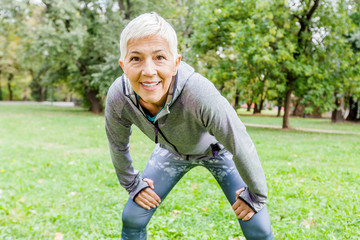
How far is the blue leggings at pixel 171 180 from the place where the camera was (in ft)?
7.39

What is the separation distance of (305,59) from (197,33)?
4784 mm

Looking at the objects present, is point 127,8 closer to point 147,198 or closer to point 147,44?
point 147,198

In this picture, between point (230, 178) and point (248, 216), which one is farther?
point (230, 178)

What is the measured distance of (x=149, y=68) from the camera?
1729 mm

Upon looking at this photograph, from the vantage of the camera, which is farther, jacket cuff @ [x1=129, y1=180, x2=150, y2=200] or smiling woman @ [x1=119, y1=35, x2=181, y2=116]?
jacket cuff @ [x1=129, y1=180, x2=150, y2=200]

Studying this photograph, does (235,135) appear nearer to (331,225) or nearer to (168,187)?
(168,187)

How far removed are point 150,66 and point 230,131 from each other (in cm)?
57

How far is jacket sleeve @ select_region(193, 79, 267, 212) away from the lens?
1787 mm

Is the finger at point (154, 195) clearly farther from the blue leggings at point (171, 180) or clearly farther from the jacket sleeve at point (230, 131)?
the jacket sleeve at point (230, 131)

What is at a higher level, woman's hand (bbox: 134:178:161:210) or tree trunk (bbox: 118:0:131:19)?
tree trunk (bbox: 118:0:131:19)

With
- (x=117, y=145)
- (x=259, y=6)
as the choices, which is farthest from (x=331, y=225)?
(x=259, y=6)

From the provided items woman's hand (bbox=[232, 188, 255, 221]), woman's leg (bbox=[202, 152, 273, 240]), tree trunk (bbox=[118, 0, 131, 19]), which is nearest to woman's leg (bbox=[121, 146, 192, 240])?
woman's leg (bbox=[202, 152, 273, 240])

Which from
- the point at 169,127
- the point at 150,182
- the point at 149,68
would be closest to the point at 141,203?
the point at 150,182

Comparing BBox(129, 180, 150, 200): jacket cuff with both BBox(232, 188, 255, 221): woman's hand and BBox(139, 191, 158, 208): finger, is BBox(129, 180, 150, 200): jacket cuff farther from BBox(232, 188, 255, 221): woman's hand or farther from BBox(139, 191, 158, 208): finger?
BBox(232, 188, 255, 221): woman's hand
